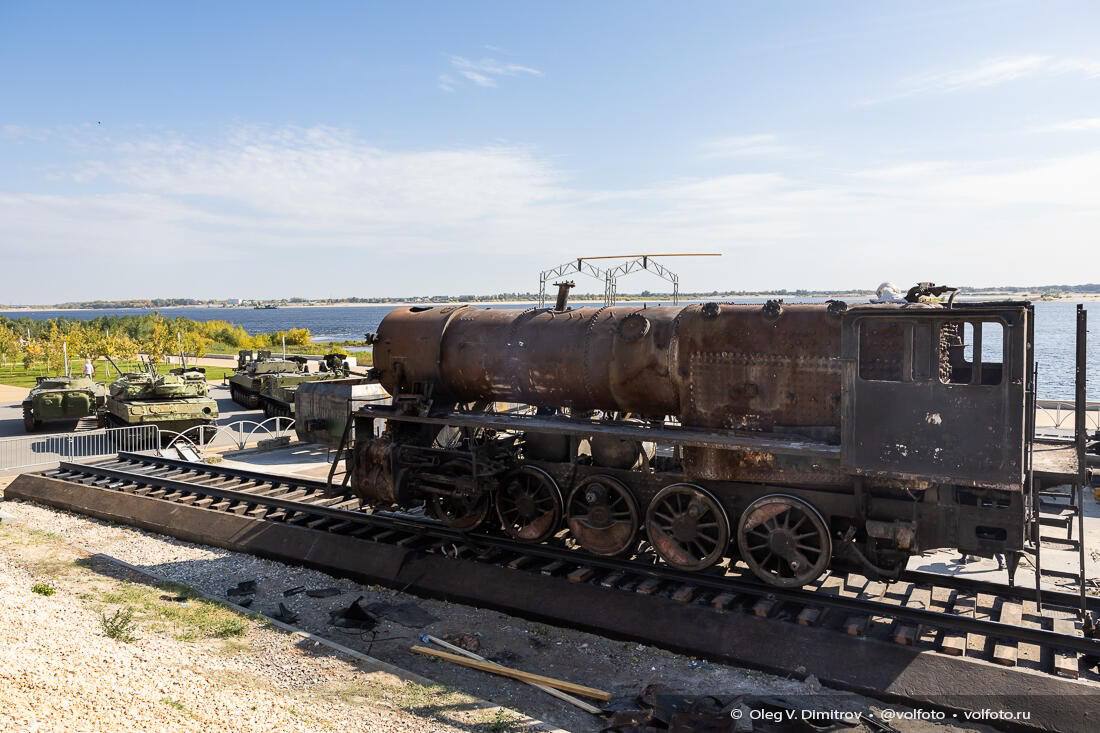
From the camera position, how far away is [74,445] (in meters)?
20.3

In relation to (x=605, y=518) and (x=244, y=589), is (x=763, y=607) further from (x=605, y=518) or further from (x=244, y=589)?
(x=244, y=589)

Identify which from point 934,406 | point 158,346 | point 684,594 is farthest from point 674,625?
point 158,346

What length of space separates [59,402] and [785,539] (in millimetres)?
24622

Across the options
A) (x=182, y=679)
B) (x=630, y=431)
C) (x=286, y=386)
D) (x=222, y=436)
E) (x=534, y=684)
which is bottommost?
(x=534, y=684)

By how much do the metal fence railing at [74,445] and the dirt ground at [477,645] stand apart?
27.6 ft

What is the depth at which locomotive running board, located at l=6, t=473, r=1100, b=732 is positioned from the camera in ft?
20.6

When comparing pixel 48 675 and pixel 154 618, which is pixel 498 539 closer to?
pixel 154 618

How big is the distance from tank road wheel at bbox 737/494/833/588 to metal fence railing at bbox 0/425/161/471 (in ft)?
52.7

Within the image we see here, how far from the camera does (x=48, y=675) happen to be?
633cm

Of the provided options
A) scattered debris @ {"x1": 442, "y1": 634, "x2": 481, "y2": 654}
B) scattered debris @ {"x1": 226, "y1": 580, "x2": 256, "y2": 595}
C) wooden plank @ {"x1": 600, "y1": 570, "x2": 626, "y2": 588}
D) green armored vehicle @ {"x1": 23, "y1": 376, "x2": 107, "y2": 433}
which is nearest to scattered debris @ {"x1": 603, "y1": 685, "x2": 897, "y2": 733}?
scattered debris @ {"x1": 442, "y1": 634, "x2": 481, "y2": 654}

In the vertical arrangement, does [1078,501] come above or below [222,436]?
above

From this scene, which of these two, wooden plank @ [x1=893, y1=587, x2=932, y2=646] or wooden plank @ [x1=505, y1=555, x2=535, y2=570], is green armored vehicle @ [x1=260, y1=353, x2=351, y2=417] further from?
wooden plank @ [x1=893, y1=587, x2=932, y2=646]

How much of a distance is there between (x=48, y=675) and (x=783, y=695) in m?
6.29

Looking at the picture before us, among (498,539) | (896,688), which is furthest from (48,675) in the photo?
(896,688)
